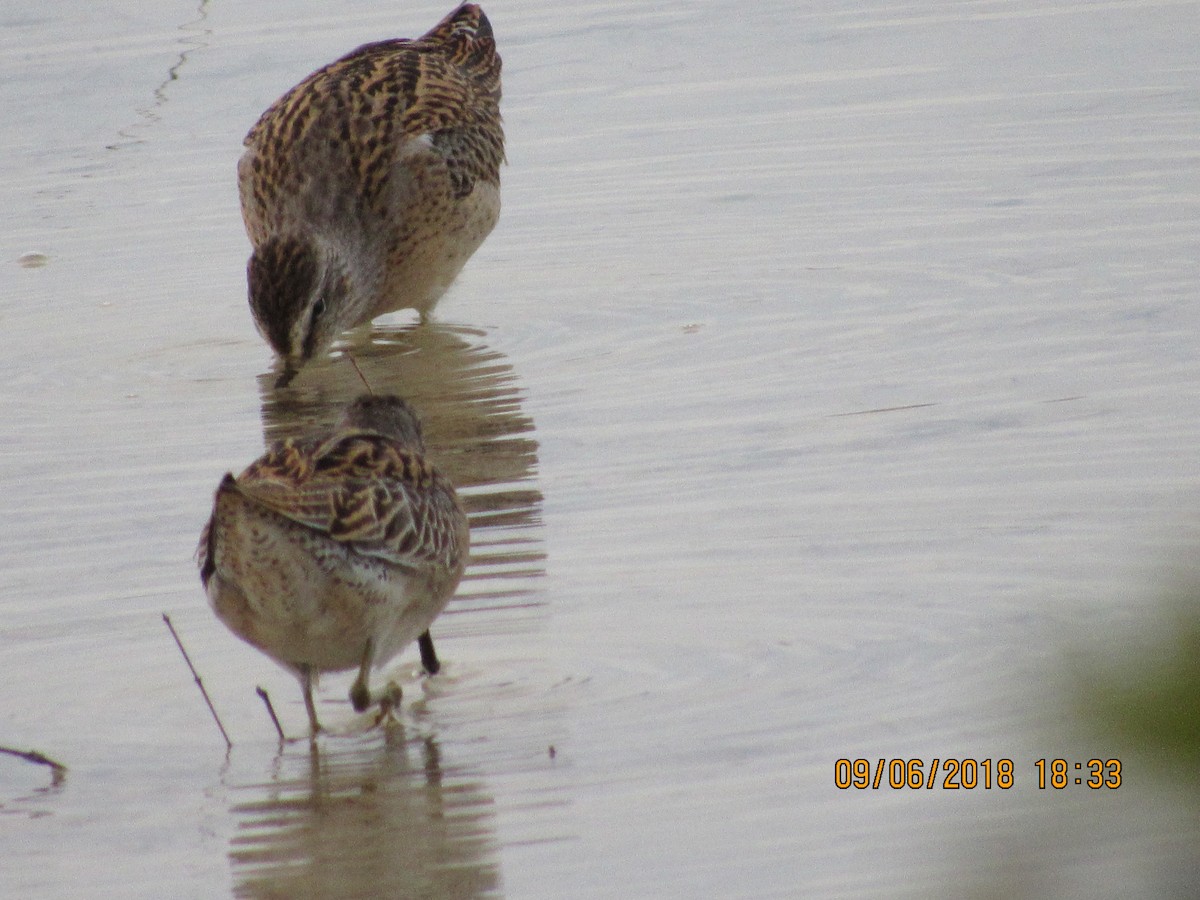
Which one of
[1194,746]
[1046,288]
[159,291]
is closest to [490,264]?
[159,291]

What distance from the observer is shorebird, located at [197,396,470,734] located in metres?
3.98

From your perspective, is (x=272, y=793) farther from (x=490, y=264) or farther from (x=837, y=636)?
(x=490, y=264)

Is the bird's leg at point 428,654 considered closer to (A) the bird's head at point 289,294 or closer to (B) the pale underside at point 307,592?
(B) the pale underside at point 307,592

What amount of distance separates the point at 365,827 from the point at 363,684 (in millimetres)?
568

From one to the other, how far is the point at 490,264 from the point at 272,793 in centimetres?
518

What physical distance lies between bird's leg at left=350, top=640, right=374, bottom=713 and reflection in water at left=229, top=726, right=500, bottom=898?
10 centimetres

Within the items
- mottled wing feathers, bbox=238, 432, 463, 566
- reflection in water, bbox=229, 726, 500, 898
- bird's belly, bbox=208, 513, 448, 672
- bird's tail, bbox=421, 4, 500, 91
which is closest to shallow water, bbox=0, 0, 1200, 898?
reflection in water, bbox=229, 726, 500, 898

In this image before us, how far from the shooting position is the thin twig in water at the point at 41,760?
3964 millimetres

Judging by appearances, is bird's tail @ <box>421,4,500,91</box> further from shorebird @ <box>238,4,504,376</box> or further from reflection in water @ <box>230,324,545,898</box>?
reflection in water @ <box>230,324,545,898</box>

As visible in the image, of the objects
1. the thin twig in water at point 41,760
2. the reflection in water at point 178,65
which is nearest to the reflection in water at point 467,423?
the thin twig in water at point 41,760

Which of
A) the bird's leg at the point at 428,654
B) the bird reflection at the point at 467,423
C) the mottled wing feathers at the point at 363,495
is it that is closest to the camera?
the mottled wing feathers at the point at 363,495
